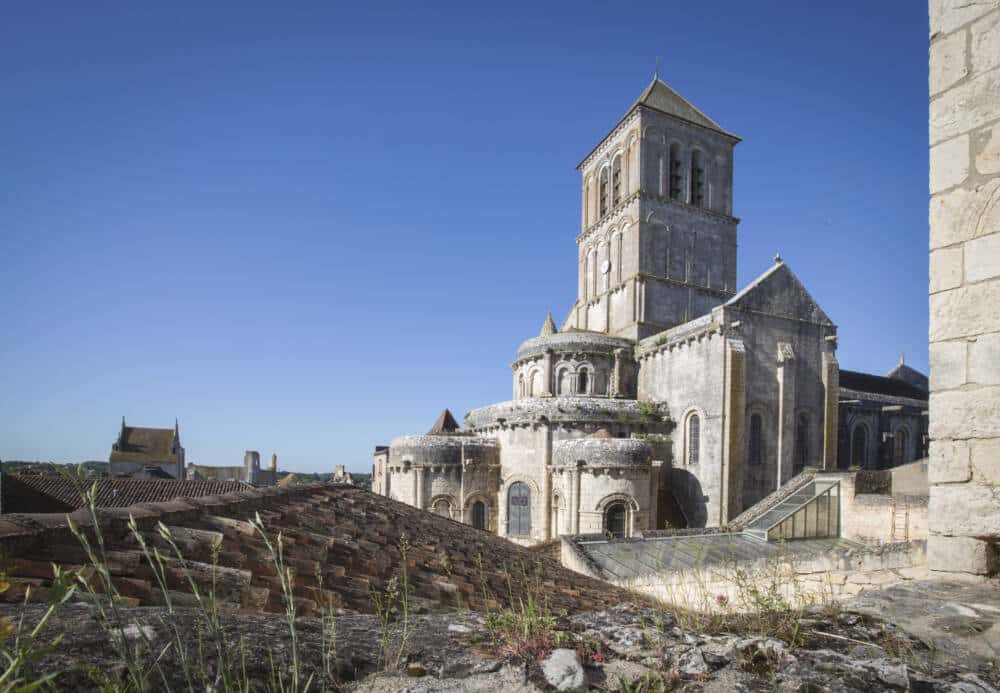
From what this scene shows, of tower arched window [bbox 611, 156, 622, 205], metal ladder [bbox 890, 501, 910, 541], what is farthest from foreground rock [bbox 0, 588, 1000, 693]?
tower arched window [bbox 611, 156, 622, 205]

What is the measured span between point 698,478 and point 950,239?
65.6ft

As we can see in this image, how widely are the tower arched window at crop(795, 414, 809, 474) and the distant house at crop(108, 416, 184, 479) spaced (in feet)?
154

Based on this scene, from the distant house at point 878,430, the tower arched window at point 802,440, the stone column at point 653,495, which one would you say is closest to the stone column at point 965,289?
the stone column at point 653,495

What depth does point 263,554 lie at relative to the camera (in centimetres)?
315

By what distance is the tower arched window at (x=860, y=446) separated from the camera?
26453mm

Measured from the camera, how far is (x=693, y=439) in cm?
2281

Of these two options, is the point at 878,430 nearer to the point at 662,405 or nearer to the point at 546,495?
the point at 662,405

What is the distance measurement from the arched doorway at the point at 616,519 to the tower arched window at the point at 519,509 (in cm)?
409

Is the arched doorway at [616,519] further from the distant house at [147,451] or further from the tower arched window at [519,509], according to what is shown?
the distant house at [147,451]

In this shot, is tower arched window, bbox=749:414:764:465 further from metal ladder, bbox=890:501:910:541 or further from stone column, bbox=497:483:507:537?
stone column, bbox=497:483:507:537

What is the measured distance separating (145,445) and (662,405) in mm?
48031

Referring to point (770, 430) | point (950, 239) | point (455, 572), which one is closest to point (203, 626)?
point (455, 572)

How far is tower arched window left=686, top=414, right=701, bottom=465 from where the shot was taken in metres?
22.5

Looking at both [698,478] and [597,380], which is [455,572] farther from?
[597,380]
